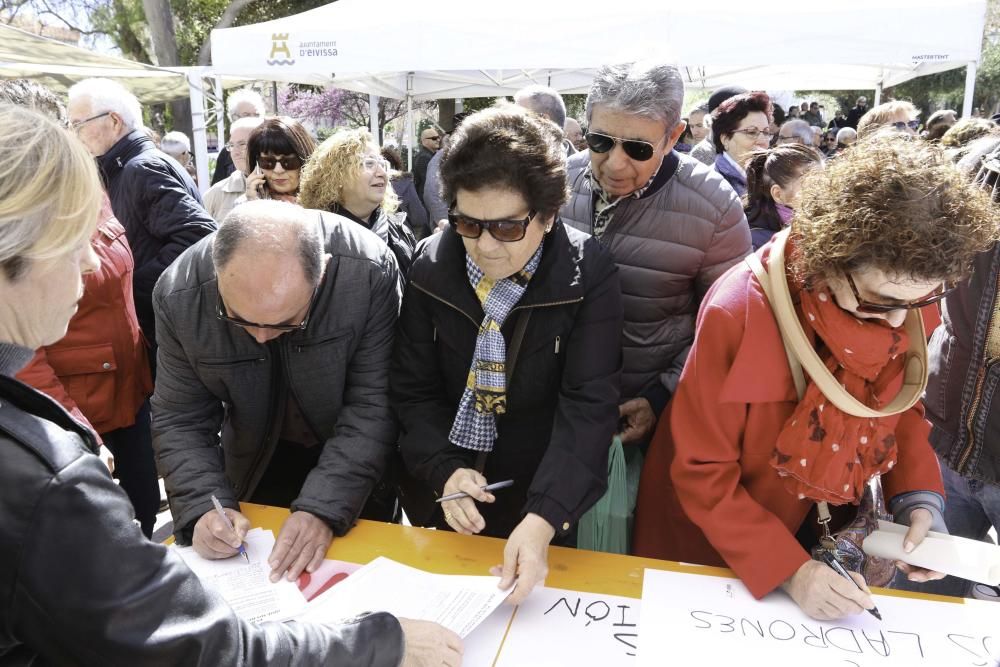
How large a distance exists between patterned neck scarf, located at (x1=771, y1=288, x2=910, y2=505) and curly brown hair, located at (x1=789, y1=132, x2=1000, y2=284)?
0.11 m

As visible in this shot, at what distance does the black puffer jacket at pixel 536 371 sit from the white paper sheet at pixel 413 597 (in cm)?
20

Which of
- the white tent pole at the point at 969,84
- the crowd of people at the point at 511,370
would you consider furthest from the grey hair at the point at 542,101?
the white tent pole at the point at 969,84

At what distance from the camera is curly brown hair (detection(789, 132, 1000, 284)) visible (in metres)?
1.15

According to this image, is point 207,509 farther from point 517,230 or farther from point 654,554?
point 654,554

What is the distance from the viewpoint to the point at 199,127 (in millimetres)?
6926

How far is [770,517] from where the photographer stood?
138 cm

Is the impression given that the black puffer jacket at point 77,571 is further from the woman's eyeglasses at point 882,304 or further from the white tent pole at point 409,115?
the white tent pole at point 409,115

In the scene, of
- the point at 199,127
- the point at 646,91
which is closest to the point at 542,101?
the point at 646,91

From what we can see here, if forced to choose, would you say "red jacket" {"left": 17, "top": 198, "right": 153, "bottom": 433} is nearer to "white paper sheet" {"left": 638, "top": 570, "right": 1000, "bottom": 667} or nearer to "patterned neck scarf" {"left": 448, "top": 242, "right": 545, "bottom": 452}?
"patterned neck scarf" {"left": 448, "top": 242, "right": 545, "bottom": 452}

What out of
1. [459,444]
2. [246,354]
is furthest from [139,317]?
[459,444]

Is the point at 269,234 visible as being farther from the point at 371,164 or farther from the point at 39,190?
the point at 371,164

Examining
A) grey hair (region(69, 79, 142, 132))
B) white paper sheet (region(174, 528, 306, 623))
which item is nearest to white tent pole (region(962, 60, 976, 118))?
grey hair (region(69, 79, 142, 132))

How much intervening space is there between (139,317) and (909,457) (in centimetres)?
269

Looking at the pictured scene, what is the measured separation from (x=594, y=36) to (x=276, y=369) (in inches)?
189
